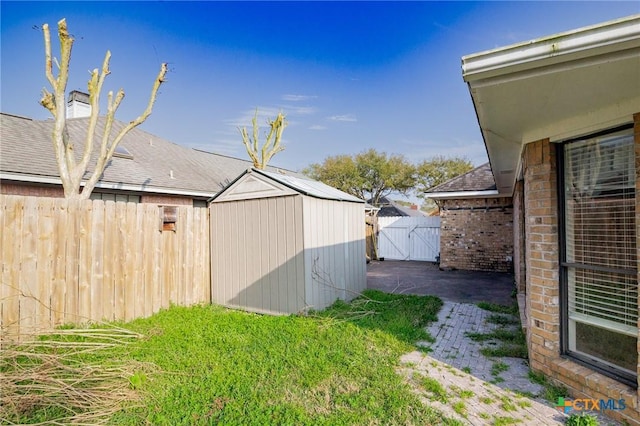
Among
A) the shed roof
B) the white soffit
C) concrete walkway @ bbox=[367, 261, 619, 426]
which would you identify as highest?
the white soffit

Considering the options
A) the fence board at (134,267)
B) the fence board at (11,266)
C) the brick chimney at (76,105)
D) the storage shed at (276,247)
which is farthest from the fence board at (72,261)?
the brick chimney at (76,105)

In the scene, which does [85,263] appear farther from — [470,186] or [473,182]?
[473,182]

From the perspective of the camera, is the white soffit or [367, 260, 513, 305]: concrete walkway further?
[367, 260, 513, 305]: concrete walkway

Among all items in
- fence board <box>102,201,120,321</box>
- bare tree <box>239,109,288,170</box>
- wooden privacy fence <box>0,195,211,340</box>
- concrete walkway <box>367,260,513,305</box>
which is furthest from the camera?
bare tree <box>239,109,288,170</box>

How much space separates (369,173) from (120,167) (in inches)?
902

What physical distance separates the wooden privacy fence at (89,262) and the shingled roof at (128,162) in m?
3.25

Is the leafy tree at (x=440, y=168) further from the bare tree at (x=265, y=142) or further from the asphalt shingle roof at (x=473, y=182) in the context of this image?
the bare tree at (x=265, y=142)

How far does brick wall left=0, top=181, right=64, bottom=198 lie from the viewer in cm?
633

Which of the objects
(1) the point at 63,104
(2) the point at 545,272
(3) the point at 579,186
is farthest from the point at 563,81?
(1) the point at 63,104

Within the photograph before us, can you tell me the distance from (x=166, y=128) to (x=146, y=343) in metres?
12.6

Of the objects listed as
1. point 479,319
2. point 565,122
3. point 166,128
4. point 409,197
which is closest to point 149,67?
point 166,128

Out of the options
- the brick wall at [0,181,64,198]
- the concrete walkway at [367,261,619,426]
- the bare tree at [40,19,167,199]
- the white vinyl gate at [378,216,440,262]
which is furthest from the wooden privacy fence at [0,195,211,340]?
the white vinyl gate at [378,216,440,262]

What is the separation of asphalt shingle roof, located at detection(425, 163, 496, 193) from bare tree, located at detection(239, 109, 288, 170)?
7.45 metres

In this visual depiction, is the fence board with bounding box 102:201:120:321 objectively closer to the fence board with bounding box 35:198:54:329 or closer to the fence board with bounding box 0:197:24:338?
the fence board with bounding box 35:198:54:329
